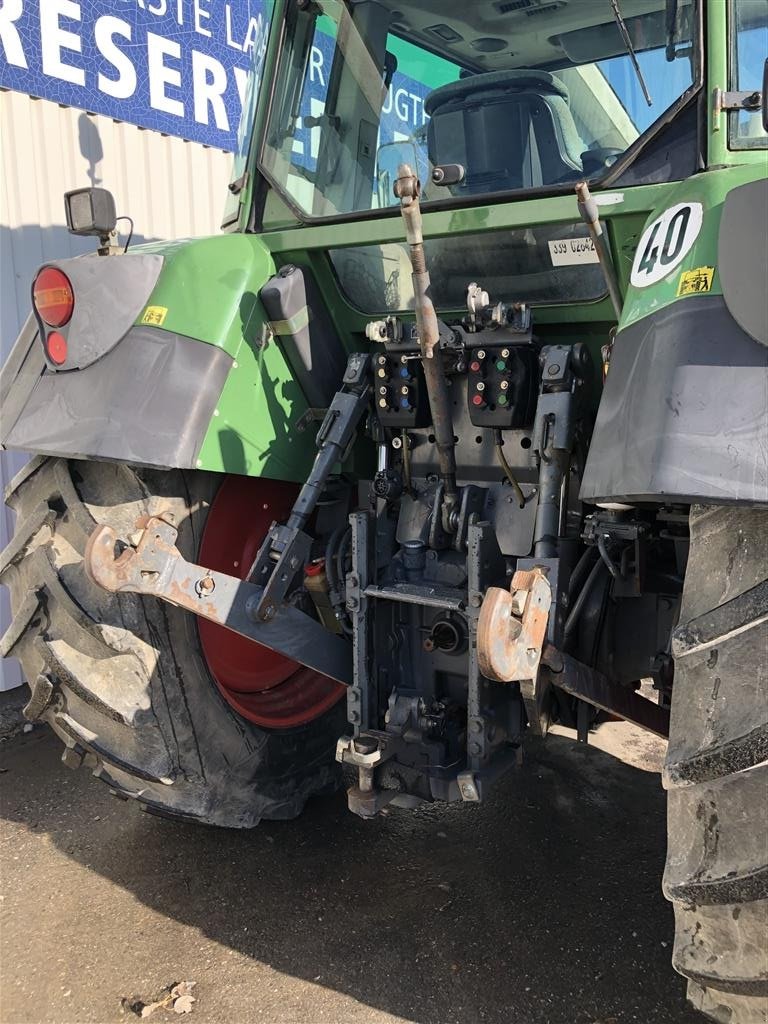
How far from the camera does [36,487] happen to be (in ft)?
8.47

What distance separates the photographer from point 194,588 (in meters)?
2.18

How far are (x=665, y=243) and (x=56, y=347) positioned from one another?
1.58 metres

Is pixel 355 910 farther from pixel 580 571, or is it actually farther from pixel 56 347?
pixel 56 347

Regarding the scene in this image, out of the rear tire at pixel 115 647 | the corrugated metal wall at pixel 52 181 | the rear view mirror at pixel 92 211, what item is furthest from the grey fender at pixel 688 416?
the corrugated metal wall at pixel 52 181

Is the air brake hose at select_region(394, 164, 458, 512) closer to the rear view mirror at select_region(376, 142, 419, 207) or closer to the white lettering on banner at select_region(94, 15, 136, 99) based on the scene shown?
the rear view mirror at select_region(376, 142, 419, 207)

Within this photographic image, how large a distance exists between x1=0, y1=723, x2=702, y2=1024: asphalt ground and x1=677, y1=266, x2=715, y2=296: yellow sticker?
1.71m

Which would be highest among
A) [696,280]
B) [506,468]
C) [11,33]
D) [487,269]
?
[11,33]

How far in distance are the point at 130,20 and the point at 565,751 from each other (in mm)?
4001

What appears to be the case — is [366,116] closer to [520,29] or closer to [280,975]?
[520,29]

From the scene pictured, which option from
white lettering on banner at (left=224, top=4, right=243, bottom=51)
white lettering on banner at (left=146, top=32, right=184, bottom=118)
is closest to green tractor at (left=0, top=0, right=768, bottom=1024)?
Answer: white lettering on banner at (left=146, top=32, right=184, bottom=118)

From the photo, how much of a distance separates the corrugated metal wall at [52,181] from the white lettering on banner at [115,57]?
0.49 ft

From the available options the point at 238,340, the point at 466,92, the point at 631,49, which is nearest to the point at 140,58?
the point at 466,92

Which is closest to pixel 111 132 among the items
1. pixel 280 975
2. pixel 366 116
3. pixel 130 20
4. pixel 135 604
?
pixel 130 20

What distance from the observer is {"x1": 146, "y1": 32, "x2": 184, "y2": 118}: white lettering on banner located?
15.2 ft
